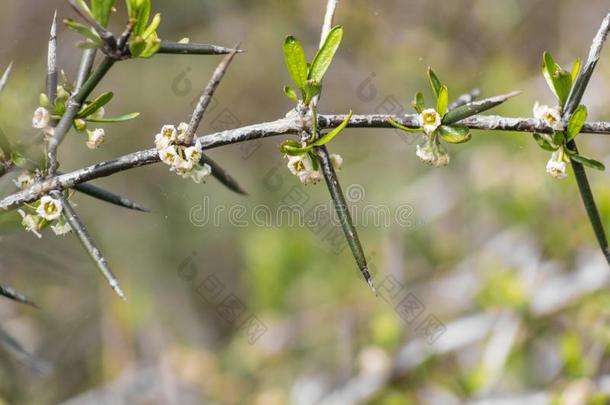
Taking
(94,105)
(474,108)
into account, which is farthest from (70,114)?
(474,108)

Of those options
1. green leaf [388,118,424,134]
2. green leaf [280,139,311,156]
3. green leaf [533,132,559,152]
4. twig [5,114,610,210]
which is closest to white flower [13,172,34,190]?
twig [5,114,610,210]

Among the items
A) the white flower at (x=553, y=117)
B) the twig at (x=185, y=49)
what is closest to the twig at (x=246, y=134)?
the white flower at (x=553, y=117)

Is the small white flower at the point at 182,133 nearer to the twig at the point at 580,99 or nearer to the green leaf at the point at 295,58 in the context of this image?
the green leaf at the point at 295,58

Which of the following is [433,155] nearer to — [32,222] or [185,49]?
[185,49]

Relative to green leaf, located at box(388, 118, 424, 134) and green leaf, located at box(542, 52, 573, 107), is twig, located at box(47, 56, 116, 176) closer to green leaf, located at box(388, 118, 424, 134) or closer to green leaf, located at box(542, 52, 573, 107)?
green leaf, located at box(388, 118, 424, 134)

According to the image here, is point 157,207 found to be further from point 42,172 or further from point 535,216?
point 42,172

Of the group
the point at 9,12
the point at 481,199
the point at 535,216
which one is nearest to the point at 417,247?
the point at 481,199
